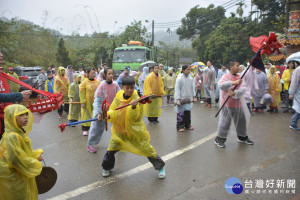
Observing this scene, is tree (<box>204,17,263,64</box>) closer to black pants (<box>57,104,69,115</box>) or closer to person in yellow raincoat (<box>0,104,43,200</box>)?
black pants (<box>57,104,69,115</box>)

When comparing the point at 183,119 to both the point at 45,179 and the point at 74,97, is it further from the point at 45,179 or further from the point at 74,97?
the point at 45,179

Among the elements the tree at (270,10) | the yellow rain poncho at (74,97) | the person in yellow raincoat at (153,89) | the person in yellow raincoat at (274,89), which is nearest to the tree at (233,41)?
the tree at (270,10)

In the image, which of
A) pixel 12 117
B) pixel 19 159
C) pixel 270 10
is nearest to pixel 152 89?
pixel 12 117

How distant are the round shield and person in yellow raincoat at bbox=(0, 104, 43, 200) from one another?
205 mm

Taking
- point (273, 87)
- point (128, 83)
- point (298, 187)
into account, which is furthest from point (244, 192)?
point (273, 87)

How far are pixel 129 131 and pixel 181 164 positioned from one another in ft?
4.16

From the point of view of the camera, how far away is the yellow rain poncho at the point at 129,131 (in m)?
3.47

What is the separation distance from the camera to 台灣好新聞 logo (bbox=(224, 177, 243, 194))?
10.8 ft

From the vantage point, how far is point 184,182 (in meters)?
3.53

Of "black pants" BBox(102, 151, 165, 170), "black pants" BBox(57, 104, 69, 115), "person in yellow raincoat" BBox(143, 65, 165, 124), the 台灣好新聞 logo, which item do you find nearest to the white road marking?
"black pants" BBox(102, 151, 165, 170)

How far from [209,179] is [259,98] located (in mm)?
5921

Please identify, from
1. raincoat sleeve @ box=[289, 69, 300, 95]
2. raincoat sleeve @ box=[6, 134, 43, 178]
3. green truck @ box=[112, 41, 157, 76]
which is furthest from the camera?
green truck @ box=[112, 41, 157, 76]

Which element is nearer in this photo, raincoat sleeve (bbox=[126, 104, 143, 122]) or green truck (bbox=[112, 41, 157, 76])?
raincoat sleeve (bbox=[126, 104, 143, 122])

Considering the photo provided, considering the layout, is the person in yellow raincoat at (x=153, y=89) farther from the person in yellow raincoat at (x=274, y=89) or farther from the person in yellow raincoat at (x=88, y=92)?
the person in yellow raincoat at (x=274, y=89)
